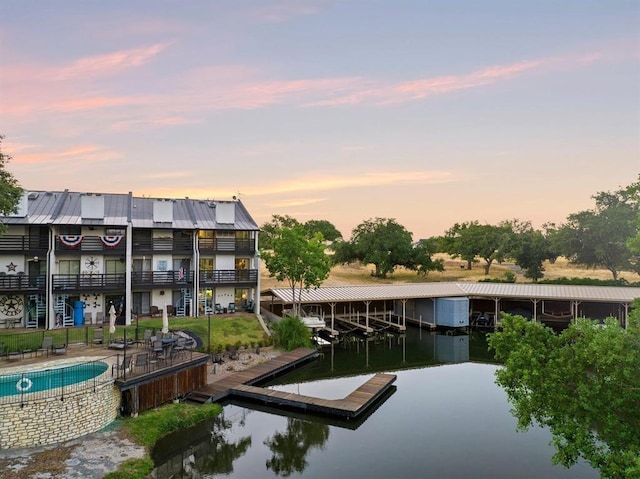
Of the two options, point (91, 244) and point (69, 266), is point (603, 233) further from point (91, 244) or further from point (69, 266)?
point (69, 266)

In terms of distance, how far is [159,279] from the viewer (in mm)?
34844

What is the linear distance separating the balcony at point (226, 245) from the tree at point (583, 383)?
2771cm

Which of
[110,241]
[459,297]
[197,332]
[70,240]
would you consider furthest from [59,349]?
[459,297]

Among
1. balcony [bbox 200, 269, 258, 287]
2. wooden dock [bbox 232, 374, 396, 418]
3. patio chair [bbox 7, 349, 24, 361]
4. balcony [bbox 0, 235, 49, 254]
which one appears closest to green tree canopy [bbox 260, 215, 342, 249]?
balcony [bbox 200, 269, 258, 287]

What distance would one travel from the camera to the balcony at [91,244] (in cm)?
3212

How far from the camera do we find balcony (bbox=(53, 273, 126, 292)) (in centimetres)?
3172

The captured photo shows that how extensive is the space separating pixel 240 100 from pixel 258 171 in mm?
11411

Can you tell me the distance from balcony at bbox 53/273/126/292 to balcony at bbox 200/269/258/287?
6268mm

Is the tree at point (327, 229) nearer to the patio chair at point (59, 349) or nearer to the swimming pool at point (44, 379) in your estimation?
the patio chair at point (59, 349)

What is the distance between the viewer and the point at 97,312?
109 ft

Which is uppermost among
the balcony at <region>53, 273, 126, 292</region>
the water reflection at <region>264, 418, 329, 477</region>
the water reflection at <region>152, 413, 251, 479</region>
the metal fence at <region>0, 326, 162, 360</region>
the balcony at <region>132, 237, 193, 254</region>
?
the balcony at <region>132, 237, 193, 254</region>

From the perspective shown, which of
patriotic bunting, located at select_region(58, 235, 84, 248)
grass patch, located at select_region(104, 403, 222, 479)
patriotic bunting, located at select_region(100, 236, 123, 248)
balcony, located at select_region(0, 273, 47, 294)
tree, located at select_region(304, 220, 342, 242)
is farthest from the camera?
tree, located at select_region(304, 220, 342, 242)

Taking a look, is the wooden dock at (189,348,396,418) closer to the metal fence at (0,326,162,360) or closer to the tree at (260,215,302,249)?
the metal fence at (0,326,162,360)

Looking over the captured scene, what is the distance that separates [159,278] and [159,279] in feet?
0.26
